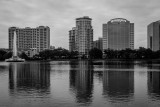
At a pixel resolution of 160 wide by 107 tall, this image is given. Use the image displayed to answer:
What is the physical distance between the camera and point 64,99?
22.4 meters

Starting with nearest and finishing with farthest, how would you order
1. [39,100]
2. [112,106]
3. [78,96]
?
[112,106], [39,100], [78,96]

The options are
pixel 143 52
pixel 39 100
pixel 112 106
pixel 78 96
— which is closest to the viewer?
pixel 112 106

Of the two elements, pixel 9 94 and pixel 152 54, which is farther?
pixel 152 54

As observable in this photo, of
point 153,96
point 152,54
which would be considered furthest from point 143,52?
point 153,96

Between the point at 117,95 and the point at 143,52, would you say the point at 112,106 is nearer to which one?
the point at 117,95

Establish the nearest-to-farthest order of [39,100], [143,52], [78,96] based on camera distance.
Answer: [39,100] < [78,96] < [143,52]

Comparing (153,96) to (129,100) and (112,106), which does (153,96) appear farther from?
(112,106)

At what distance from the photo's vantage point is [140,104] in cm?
2039

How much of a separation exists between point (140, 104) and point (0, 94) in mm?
13790

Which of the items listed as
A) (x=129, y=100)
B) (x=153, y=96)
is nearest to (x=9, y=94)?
(x=129, y=100)

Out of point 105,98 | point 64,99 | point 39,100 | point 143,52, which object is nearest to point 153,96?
point 105,98

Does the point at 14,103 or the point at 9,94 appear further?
the point at 9,94

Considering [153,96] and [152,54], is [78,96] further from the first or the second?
[152,54]

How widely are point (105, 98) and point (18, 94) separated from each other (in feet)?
28.7
